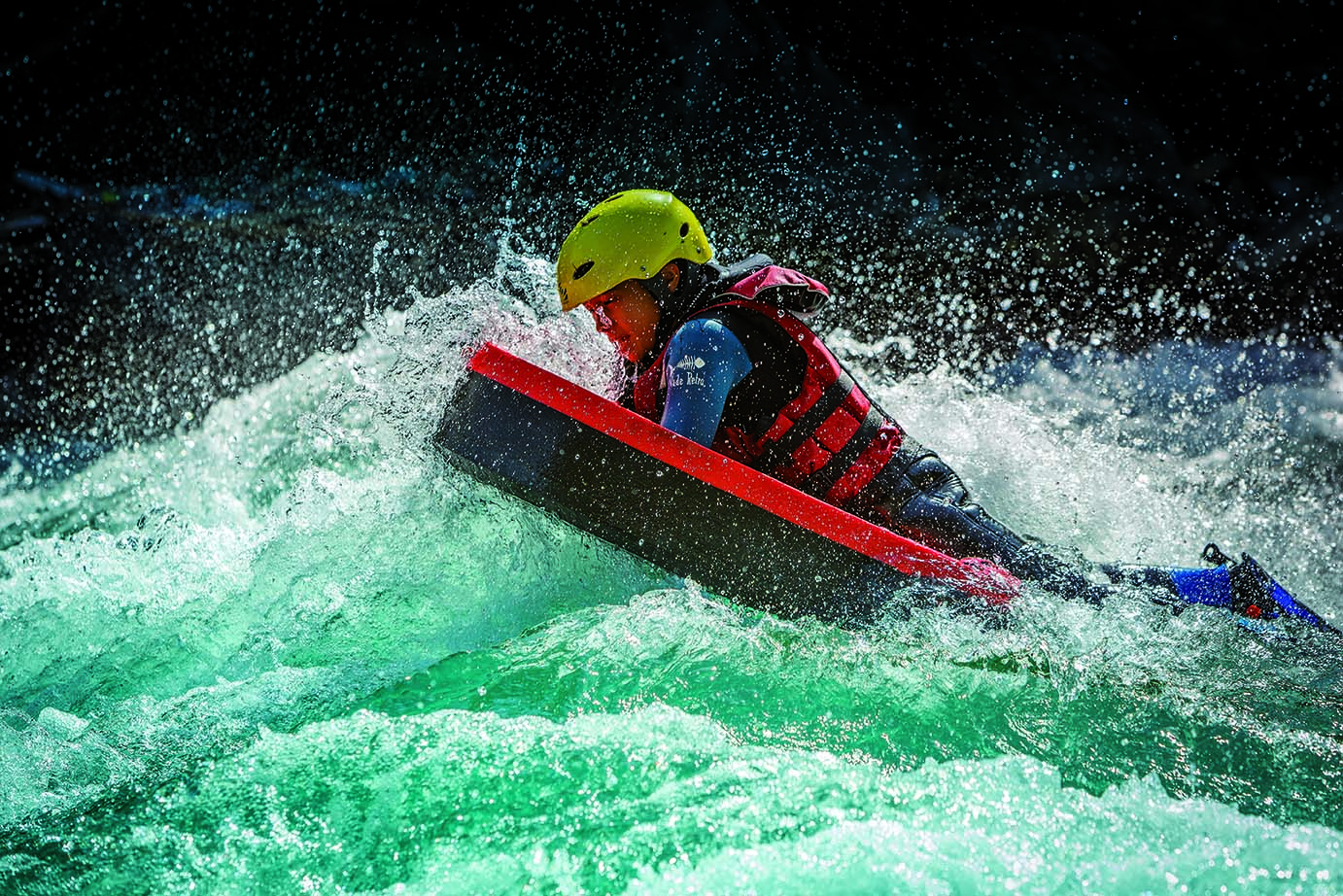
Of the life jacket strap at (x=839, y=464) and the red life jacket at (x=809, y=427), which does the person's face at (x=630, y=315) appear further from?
the life jacket strap at (x=839, y=464)

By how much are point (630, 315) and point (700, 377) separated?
48 centimetres

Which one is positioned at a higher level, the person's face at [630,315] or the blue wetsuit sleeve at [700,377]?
the person's face at [630,315]

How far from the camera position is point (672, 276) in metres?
2.95

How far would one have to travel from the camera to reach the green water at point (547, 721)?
188 centimetres

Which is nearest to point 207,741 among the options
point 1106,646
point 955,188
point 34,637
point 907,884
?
point 34,637

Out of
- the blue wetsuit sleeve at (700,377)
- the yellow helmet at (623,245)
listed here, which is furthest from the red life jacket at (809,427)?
the yellow helmet at (623,245)

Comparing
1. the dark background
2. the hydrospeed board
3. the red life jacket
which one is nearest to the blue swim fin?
the hydrospeed board

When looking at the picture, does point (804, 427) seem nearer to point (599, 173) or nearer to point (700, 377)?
point (700, 377)

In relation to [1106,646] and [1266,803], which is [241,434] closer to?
[1106,646]

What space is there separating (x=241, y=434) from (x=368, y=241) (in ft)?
8.04

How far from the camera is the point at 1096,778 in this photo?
82.2 inches

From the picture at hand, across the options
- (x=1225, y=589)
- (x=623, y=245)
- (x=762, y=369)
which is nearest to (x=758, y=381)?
(x=762, y=369)

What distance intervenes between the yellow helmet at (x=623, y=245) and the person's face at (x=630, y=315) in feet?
0.13

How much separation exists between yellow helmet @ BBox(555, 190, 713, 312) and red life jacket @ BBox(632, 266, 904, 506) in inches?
9.9
